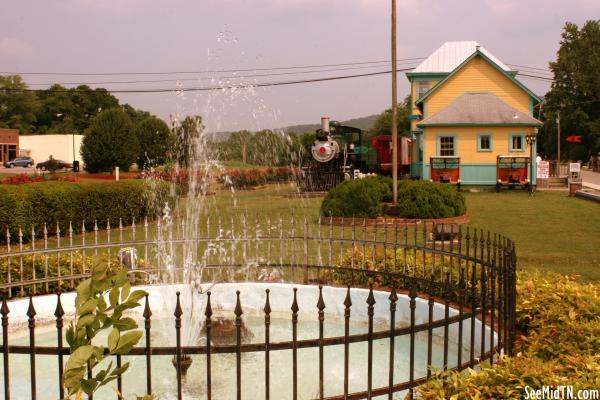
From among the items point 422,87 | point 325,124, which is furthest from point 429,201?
point 422,87

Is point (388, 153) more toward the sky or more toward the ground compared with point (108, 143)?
more toward the ground

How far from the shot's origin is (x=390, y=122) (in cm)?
9600

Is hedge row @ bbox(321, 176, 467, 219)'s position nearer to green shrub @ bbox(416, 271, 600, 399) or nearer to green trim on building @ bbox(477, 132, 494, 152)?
green shrub @ bbox(416, 271, 600, 399)

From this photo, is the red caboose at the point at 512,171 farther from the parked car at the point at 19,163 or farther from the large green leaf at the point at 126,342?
the parked car at the point at 19,163

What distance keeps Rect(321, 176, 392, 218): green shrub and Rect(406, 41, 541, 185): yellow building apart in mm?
14328

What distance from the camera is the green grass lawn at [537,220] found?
12.3 meters

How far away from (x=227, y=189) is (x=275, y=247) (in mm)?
27783

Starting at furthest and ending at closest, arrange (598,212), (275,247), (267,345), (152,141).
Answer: (152,141) → (598,212) → (275,247) → (267,345)

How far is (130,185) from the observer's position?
22.0 m

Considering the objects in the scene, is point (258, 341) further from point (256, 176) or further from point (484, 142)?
point (256, 176)

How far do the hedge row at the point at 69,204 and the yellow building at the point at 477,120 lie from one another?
17120 mm

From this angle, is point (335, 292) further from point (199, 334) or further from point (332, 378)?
point (332, 378)

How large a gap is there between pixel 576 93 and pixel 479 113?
41.3 meters

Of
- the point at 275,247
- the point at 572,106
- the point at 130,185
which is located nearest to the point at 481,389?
the point at 275,247
